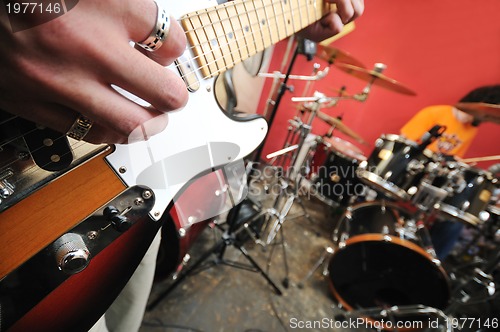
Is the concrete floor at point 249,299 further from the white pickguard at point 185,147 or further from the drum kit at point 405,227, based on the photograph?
the white pickguard at point 185,147

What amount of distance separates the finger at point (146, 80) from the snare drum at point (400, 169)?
1.55 metres

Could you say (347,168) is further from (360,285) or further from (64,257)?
(64,257)

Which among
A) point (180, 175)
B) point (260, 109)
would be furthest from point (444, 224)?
point (180, 175)

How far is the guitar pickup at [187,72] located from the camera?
1.39 ft

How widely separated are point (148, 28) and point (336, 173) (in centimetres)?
190

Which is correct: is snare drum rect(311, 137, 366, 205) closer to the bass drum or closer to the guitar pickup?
the bass drum

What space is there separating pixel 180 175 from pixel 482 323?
2313 millimetres

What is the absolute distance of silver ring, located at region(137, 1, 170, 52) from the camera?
24 cm

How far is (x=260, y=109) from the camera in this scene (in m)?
2.53

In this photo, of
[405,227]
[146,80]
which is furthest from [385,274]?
[146,80]

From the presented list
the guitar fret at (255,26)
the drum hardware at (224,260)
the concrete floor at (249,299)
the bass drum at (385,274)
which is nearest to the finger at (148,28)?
the guitar fret at (255,26)

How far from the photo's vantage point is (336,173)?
1.92 m

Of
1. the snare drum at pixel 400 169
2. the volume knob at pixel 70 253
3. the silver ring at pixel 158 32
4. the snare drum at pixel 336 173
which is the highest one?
the silver ring at pixel 158 32

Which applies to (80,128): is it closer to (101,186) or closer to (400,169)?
(101,186)
